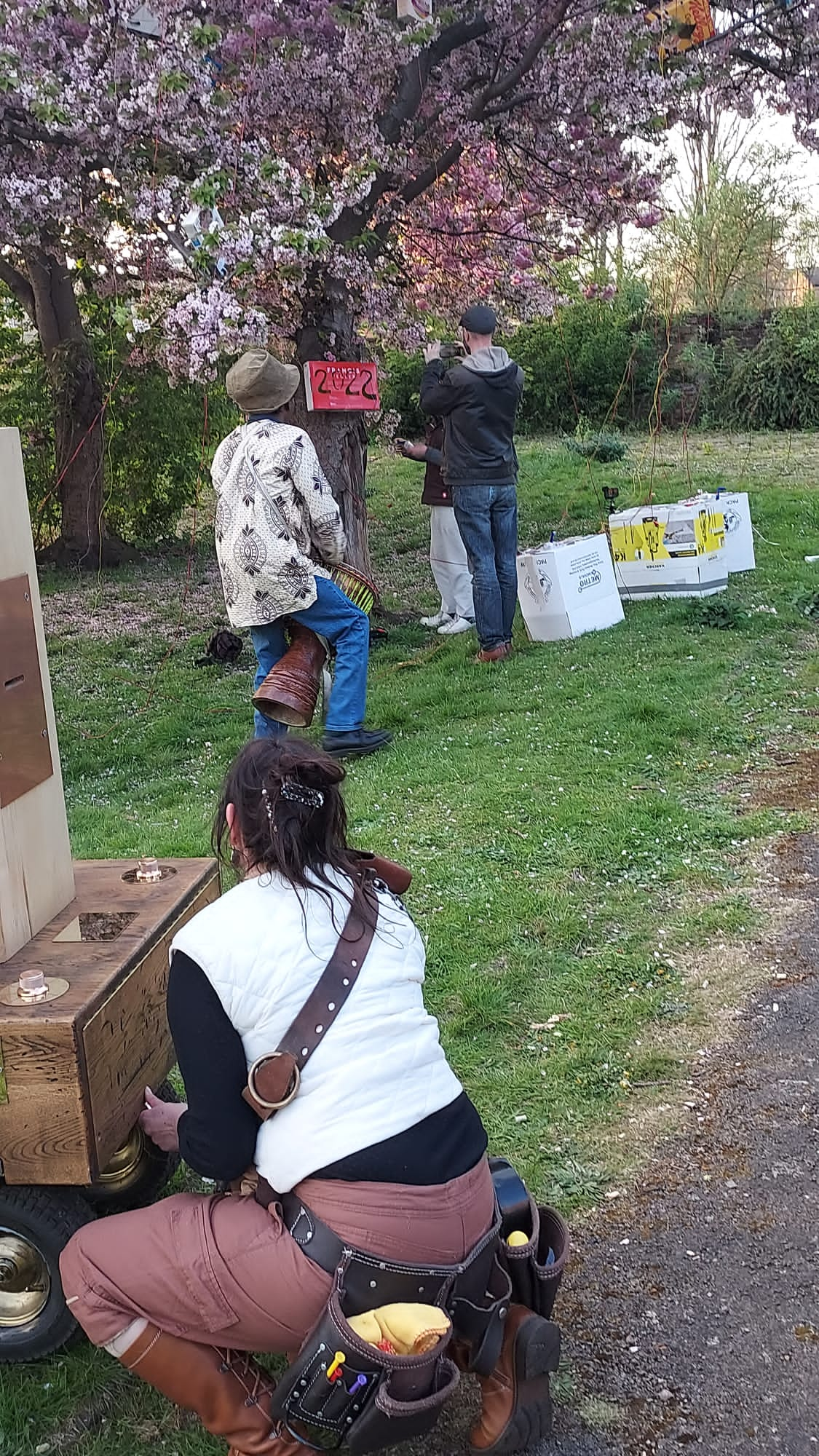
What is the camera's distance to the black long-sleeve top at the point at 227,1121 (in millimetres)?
2062

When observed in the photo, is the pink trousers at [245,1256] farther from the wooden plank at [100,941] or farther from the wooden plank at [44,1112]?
the wooden plank at [100,941]

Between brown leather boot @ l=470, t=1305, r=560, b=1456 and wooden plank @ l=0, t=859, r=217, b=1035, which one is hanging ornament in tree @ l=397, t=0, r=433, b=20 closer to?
wooden plank @ l=0, t=859, r=217, b=1035

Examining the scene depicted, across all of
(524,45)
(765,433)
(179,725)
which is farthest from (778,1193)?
(765,433)

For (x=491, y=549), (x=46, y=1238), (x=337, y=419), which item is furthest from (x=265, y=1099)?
(x=337, y=419)

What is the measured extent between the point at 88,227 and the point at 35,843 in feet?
22.0

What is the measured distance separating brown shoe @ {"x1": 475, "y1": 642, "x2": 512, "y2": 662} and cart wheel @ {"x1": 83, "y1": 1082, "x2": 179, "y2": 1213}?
4990 mm

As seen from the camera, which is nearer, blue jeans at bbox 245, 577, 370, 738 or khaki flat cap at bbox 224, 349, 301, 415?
khaki flat cap at bbox 224, 349, 301, 415

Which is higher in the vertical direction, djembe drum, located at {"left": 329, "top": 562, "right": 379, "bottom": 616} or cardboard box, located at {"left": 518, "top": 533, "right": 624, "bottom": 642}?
djembe drum, located at {"left": 329, "top": 562, "right": 379, "bottom": 616}

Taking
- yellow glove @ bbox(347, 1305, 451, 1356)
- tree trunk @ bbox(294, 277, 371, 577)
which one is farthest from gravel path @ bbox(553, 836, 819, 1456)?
tree trunk @ bbox(294, 277, 371, 577)

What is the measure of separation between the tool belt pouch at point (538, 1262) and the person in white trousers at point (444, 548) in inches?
249

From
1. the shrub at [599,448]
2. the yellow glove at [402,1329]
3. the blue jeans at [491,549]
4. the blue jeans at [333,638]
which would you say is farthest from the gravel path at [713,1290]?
the shrub at [599,448]

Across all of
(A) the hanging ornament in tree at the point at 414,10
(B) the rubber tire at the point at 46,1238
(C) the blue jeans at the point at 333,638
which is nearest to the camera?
(B) the rubber tire at the point at 46,1238

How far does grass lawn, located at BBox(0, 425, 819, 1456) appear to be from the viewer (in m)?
3.24

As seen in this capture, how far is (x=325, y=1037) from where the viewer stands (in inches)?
82.9
